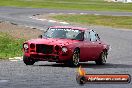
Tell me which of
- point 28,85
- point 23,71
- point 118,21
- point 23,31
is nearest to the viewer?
point 28,85

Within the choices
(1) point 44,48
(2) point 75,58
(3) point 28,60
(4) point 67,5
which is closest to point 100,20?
(4) point 67,5

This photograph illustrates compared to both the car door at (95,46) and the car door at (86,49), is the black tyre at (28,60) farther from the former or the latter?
the car door at (95,46)

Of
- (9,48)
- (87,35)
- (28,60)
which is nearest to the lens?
(28,60)

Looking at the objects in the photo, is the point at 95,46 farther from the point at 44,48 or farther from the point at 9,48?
the point at 9,48

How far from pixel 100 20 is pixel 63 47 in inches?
1515

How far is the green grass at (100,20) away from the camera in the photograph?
52.4 m

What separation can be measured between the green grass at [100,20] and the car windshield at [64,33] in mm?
30052

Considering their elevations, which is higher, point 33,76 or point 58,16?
point 33,76

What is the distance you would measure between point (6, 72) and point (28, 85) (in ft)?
10.4

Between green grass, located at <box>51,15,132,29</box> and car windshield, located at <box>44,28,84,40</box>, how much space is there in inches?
1183

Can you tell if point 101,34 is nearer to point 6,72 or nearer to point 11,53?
point 11,53

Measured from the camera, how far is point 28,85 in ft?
40.0

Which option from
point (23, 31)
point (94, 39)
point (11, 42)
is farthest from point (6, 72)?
point (23, 31)

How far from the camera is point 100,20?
56.4 meters
